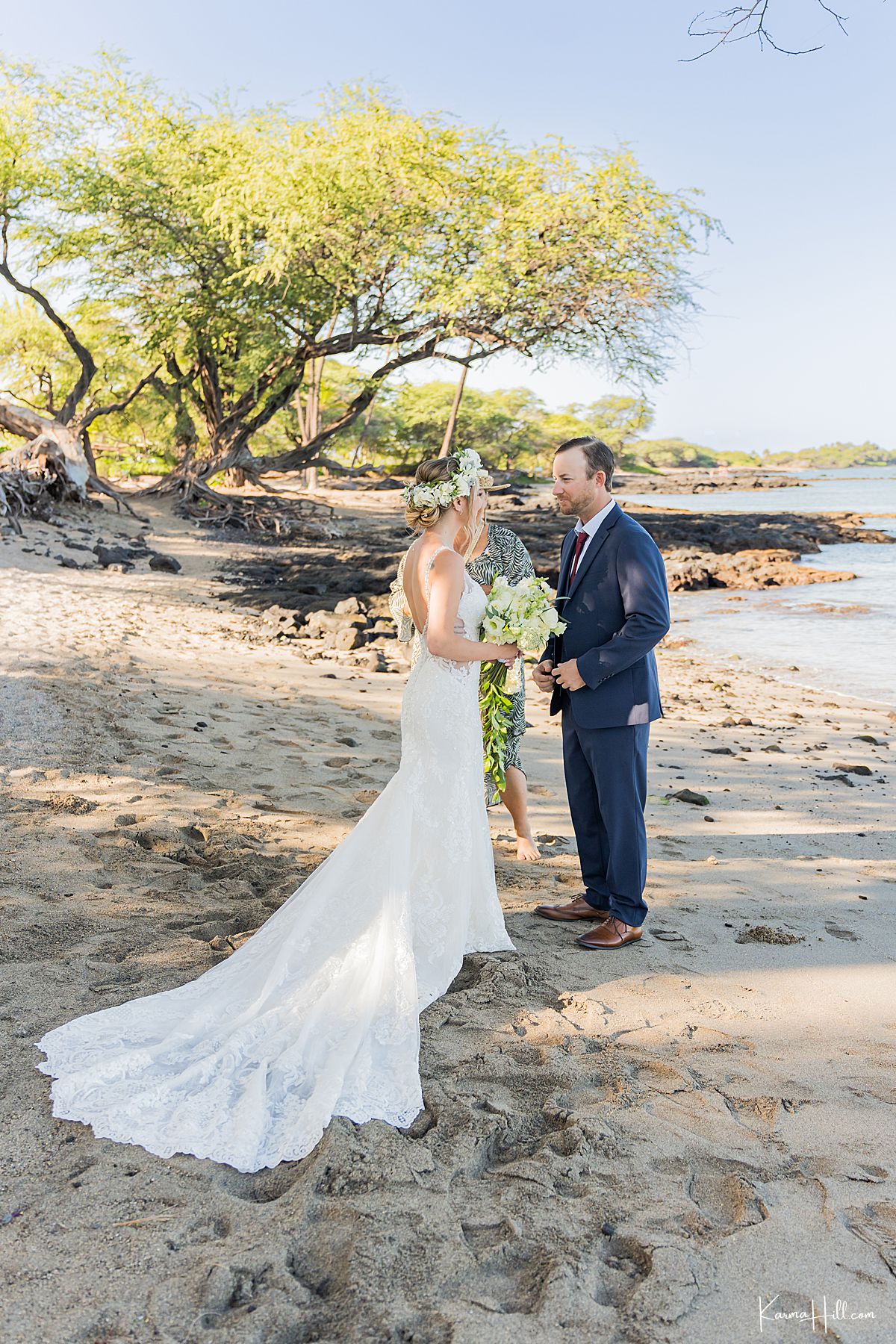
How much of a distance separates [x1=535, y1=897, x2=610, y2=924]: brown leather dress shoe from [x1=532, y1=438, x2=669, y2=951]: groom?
22cm

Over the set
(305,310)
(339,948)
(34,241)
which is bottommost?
(339,948)

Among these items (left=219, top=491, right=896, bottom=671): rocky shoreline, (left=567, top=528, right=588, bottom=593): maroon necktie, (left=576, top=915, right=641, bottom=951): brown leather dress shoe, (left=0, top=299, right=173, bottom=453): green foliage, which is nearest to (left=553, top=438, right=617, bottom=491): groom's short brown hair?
(left=567, top=528, right=588, bottom=593): maroon necktie

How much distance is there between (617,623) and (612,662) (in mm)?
263

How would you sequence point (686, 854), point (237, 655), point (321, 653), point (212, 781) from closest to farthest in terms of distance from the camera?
point (686, 854) < point (212, 781) < point (237, 655) < point (321, 653)

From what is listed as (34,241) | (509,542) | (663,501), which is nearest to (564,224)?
(34,241)

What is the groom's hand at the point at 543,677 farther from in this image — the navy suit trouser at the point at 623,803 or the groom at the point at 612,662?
the navy suit trouser at the point at 623,803

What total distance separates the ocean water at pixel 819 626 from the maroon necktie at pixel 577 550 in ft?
27.6

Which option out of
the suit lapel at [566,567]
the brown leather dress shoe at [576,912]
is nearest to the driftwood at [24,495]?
the suit lapel at [566,567]

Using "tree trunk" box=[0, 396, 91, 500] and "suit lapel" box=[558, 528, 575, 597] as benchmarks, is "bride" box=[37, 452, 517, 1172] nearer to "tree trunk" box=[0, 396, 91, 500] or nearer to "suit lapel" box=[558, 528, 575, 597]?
"suit lapel" box=[558, 528, 575, 597]

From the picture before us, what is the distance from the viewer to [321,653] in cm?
1191

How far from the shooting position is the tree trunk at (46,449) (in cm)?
2173

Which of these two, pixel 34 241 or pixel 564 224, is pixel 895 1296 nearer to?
pixel 564 224

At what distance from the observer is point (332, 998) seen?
11.8ft

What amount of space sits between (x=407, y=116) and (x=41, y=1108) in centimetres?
2682
